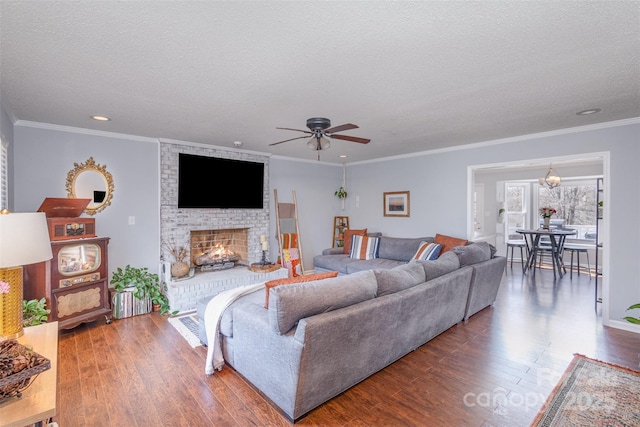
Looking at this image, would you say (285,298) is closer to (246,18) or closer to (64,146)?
(246,18)

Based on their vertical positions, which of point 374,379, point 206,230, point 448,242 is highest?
point 206,230

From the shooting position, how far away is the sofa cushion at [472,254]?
3.71 meters

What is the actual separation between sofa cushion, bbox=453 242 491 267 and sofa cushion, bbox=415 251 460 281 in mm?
143

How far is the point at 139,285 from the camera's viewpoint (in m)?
4.04

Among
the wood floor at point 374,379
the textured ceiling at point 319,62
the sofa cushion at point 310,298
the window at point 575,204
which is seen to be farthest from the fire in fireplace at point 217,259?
the window at point 575,204

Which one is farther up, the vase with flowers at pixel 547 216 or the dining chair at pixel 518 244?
the vase with flowers at pixel 547 216

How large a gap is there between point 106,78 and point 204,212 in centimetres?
281

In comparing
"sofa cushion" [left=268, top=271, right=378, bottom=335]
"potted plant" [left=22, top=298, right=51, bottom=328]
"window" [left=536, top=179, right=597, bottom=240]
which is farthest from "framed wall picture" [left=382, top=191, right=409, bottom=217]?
"potted plant" [left=22, top=298, right=51, bottom=328]

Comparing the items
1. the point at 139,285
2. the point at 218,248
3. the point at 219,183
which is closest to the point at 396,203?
the point at 219,183

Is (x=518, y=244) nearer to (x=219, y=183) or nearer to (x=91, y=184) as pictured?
(x=219, y=183)

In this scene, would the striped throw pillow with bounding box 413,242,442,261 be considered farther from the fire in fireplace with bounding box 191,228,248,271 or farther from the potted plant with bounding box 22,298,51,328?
the potted plant with bounding box 22,298,51,328

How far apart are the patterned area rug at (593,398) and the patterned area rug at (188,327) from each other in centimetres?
304

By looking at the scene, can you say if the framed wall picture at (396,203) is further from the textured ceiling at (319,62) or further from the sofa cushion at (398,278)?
the sofa cushion at (398,278)

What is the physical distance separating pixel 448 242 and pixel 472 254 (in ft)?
3.57
